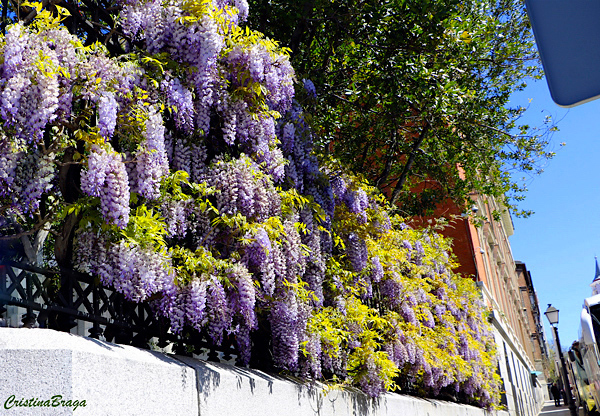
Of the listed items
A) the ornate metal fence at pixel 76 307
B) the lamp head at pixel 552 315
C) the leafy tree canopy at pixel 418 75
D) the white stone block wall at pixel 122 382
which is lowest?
the white stone block wall at pixel 122 382

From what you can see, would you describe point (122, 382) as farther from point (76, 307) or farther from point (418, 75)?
point (418, 75)

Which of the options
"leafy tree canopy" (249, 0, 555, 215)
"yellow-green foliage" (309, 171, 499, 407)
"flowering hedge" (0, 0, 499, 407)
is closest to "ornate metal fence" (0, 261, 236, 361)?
"flowering hedge" (0, 0, 499, 407)

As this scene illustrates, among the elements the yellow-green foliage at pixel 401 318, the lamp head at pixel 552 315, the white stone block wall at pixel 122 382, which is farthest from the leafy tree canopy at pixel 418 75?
the lamp head at pixel 552 315

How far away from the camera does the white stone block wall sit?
3.56 meters

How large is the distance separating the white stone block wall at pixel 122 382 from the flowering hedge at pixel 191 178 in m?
0.38

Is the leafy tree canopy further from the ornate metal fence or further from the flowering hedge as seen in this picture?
the ornate metal fence

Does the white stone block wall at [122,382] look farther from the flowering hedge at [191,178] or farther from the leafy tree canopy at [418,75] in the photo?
the leafy tree canopy at [418,75]

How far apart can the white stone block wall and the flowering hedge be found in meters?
0.38

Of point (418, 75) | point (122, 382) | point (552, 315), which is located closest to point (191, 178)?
point (122, 382)

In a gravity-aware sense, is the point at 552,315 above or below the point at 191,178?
above

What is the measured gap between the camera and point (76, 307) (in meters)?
4.51

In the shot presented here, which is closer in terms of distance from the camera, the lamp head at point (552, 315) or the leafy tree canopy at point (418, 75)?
the leafy tree canopy at point (418, 75)

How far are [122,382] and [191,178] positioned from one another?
2.33 m

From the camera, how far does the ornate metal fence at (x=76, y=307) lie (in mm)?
4066
